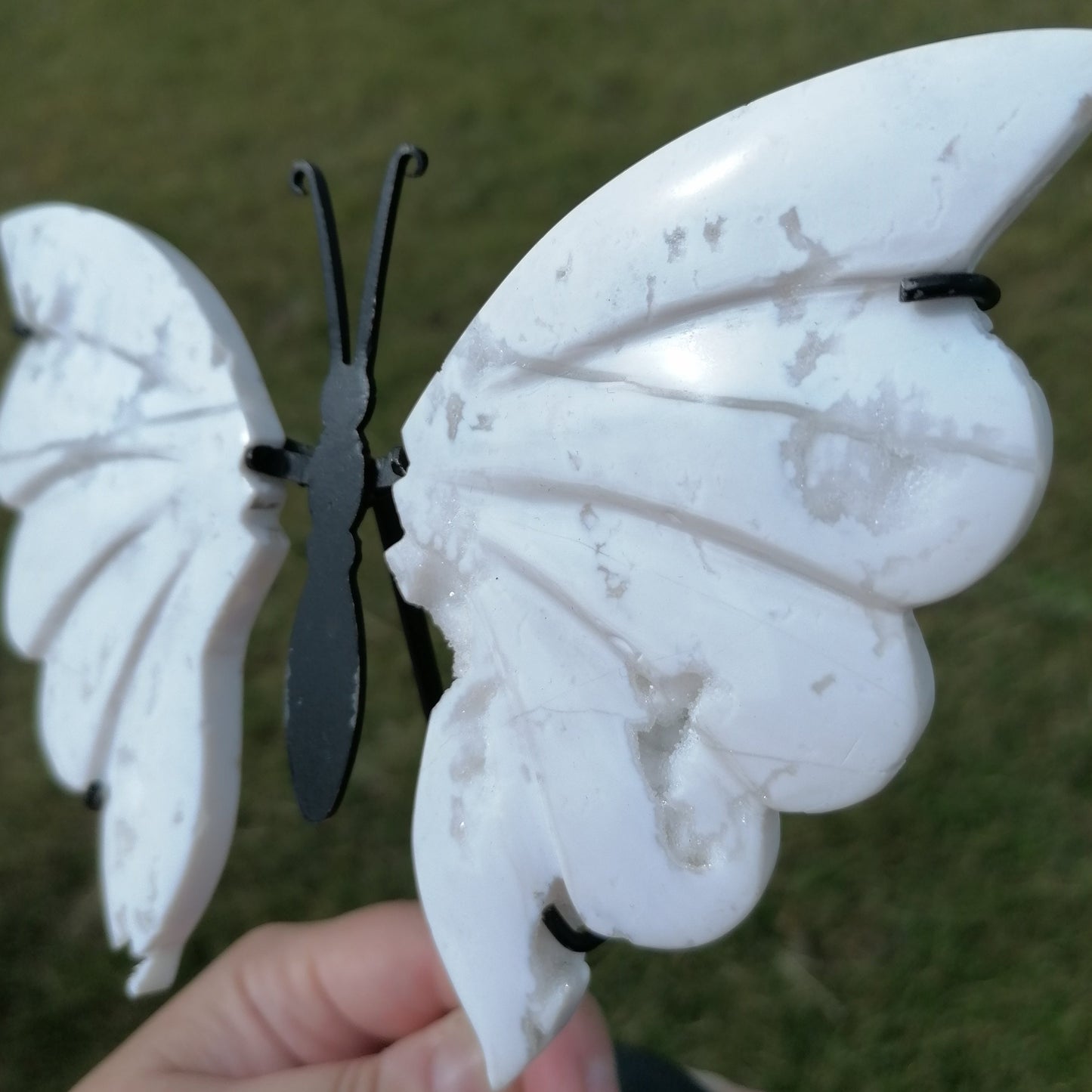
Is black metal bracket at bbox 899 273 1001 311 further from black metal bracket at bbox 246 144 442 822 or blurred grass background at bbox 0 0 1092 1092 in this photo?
blurred grass background at bbox 0 0 1092 1092

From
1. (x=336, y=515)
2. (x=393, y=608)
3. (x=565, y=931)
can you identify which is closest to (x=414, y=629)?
(x=336, y=515)

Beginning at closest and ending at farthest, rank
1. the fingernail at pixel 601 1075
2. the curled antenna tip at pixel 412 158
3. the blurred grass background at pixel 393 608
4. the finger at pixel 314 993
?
the curled antenna tip at pixel 412 158 → the fingernail at pixel 601 1075 → the finger at pixel 314 993 → the blurred grass background at pixel 393 608

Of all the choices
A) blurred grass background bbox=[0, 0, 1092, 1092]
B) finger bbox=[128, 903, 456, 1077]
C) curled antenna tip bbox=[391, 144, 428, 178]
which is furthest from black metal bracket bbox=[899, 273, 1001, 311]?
blurred grass background bbox=[0, 0, 1092, 1092]

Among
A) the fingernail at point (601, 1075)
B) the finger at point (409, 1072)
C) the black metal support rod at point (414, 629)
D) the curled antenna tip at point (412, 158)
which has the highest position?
the curled antenna tip at point (412, 158)

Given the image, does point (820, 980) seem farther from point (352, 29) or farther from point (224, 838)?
point (352, 29)

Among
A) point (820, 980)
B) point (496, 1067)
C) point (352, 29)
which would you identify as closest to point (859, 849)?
point (820, 980)

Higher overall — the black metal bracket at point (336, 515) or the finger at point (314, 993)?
the black metal bracket at point (336, 515)

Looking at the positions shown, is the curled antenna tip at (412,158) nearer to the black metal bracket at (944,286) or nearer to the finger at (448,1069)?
the black metal bracket at (944,286)

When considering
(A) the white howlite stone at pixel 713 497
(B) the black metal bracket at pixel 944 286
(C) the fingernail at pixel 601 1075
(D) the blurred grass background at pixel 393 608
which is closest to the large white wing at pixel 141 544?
(A) the white howlite stone at pixel 713 497
